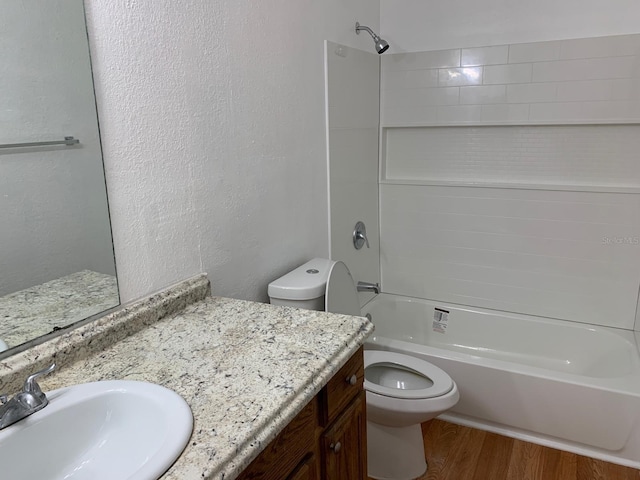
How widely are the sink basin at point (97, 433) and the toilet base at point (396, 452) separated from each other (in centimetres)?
132

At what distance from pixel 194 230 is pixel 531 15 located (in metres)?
2.07

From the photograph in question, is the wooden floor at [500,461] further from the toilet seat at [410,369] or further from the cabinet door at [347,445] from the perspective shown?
the cabinet door at [347,445]

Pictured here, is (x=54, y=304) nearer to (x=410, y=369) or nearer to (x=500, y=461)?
(x=410, y=369)

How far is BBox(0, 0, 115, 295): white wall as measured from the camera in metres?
1.09

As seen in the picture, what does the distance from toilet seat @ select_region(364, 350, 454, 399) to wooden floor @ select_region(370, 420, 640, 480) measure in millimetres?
386

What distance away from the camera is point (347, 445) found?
4.63 ft

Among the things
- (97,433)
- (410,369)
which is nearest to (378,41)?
(410,369)

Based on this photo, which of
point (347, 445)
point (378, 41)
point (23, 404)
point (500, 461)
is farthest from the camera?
point (378, 41)

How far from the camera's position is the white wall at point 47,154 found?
1.09 meters

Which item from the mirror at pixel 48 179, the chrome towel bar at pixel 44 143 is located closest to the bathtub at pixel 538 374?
the mirror at pixel 48 179

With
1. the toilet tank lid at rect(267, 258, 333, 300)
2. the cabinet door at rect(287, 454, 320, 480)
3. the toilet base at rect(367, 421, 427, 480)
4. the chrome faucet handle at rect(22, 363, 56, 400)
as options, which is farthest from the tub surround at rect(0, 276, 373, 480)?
the toilet base at rect(367, 421, 427, 480)

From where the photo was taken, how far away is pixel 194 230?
1.57 m

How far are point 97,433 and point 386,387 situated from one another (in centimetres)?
128

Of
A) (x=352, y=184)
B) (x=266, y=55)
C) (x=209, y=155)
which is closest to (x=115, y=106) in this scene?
(x=209, y=155)
